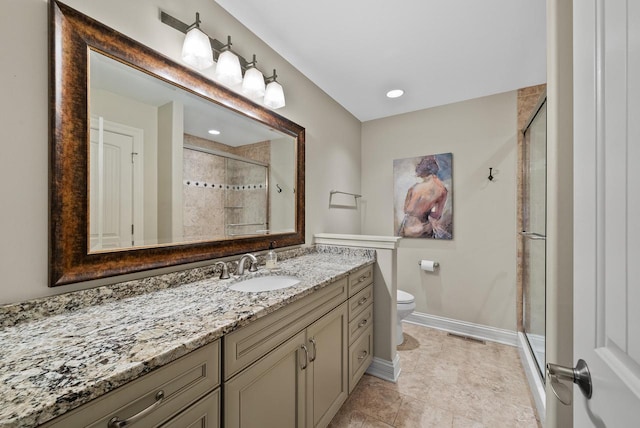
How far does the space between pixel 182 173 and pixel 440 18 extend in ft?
5.78

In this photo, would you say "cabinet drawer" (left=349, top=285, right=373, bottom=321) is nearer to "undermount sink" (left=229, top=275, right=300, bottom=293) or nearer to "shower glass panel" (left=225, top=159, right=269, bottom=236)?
"undermount sink" (left=229, top=275, right=300, bottom=293)

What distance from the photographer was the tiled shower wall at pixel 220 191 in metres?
1.37

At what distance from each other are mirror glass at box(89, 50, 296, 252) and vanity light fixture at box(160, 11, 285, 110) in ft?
0.52

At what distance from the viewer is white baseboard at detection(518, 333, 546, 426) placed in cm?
153

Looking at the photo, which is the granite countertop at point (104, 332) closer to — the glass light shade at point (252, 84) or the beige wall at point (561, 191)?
the beige wall at point (561, 191)

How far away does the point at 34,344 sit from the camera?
2.24ft

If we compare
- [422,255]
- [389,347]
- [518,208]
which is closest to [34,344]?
[389,347]

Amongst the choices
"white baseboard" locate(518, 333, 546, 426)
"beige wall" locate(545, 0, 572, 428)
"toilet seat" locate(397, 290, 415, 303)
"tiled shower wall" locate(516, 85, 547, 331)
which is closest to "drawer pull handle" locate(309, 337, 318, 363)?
"beige wall" locate(545, 0, 572, 428)

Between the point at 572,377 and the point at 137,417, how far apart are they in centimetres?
92

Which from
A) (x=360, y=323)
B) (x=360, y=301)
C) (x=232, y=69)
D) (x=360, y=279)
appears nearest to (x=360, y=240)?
(x=360, y=279)

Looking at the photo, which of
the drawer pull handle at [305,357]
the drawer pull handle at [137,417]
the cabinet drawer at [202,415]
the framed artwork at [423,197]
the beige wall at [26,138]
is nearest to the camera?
the drawer pull handle at [137,417]

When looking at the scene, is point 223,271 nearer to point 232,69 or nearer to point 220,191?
point 220,191

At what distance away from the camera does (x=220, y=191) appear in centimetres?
154

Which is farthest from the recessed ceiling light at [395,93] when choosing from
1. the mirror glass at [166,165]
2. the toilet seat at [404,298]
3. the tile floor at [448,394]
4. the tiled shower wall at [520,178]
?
the tile floor at [448,394]
